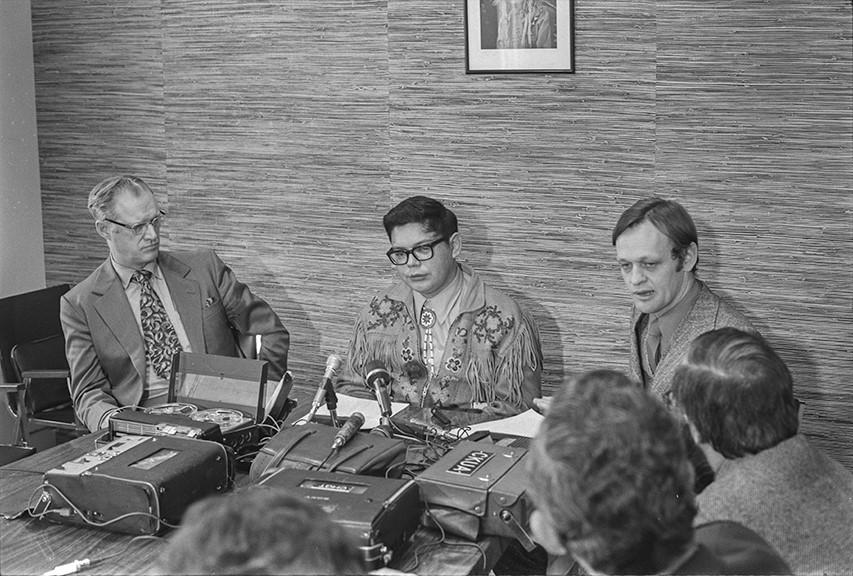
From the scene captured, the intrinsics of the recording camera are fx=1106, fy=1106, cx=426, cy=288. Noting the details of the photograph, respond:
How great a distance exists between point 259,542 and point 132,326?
2.91m

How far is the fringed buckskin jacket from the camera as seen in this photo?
13.2 ft

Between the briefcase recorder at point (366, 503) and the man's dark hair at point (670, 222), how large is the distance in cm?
128

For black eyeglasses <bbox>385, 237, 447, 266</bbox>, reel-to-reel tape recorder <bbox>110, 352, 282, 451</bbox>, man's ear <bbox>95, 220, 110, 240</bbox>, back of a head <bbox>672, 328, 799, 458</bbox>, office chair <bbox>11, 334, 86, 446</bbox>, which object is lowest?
office chair <bbox>11, 334, 86, 446</bbox>

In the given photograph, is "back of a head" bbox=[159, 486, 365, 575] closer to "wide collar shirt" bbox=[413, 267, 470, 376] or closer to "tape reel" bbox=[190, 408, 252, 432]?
"tape reel" bbox=[190, 408, 252, 432]

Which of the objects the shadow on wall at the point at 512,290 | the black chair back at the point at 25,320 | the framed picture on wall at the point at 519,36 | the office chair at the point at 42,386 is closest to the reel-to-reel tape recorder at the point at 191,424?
the office chair at the point at 42,386

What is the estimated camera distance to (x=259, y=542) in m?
1.46

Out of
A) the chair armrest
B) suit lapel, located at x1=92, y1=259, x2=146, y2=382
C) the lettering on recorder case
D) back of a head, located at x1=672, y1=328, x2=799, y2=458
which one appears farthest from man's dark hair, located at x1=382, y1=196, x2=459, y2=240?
back of a head, located at x1=672, y1=328, x2=799, y2=458

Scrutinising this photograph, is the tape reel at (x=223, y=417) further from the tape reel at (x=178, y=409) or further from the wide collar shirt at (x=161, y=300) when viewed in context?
the wide collar shirt at (x=161, y=300)

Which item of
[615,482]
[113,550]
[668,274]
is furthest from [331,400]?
[615,482]

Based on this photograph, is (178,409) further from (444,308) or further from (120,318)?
(444,308)

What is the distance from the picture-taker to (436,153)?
486 cm

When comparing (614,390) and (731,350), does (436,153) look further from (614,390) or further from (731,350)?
(614,390)

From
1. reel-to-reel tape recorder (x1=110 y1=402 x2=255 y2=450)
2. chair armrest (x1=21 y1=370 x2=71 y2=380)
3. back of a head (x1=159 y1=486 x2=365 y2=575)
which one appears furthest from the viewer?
chair armrest (x1=21 y1=370 x2=71 y2=380)

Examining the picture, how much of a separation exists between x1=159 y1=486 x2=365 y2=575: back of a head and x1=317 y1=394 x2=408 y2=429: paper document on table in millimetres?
2012
